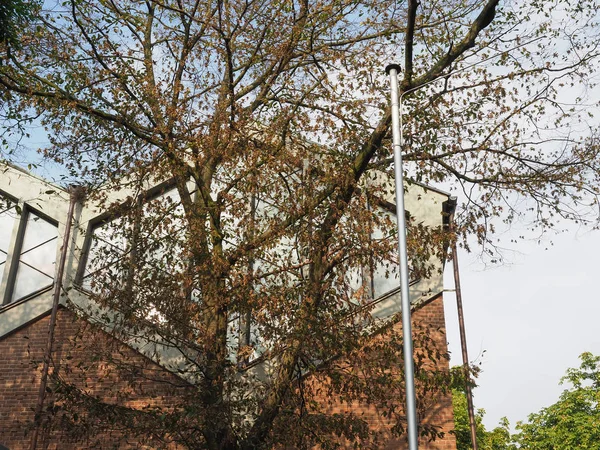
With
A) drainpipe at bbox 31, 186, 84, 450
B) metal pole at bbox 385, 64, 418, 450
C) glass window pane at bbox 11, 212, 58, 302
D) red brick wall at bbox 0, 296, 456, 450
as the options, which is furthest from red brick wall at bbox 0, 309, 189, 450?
metal pole at bbox 385, 64, 418, 450

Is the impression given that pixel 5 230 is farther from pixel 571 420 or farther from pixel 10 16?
pixel 571 420

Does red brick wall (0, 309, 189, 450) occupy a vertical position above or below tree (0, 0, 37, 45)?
below

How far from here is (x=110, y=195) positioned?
53.6ft

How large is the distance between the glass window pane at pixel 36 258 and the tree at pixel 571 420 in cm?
2218

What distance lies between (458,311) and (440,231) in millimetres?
4270

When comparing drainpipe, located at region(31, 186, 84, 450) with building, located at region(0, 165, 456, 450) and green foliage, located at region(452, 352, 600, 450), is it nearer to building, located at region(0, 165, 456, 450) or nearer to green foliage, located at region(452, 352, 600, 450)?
A: building, located at region(0, 165, 456, 450)

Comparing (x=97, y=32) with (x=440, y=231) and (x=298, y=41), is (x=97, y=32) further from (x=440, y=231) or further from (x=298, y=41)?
(x=440, y=231)

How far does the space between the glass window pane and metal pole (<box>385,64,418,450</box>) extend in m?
9.80

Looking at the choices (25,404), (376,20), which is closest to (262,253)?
(376,20)

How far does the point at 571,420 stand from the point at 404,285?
25.4 meters

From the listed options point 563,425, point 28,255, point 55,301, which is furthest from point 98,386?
point 563,425

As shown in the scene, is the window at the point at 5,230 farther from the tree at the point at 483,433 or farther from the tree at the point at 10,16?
the tree at the point at 483,433

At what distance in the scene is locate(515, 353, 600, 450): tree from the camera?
→ 29.0 metres

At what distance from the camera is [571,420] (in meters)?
30.4
